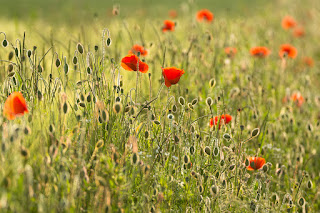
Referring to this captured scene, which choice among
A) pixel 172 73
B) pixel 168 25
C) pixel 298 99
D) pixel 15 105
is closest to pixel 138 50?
pixel 172 73

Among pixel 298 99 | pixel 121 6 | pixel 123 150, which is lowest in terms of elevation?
pixel 123 150

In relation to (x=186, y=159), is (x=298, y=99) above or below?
above

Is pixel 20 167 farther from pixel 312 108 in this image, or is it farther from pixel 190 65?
pixel 312 108

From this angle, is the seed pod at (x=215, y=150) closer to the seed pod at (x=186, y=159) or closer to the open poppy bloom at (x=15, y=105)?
the seed pod at (x=186, y=159)

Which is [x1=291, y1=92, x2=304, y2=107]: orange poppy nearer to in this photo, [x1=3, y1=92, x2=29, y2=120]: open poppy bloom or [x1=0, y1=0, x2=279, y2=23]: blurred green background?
[x1=3, y1=92, x2=29, y2=120]: open poppy bloom

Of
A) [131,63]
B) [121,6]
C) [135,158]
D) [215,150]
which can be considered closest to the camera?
[135,158]

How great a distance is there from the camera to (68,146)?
4.83 feet

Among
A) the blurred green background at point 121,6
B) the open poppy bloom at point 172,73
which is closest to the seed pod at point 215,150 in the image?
the open poppy bloom at point 172,73

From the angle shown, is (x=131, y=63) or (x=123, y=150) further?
(x=131, y=63)

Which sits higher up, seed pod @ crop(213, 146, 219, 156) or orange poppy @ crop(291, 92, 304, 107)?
orange poppy @ crop(291, 92, 304, 107)

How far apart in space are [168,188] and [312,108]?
1982 millimetres

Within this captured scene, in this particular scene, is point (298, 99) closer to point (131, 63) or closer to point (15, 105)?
point (131, 63)

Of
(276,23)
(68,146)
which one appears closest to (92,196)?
(68,146)

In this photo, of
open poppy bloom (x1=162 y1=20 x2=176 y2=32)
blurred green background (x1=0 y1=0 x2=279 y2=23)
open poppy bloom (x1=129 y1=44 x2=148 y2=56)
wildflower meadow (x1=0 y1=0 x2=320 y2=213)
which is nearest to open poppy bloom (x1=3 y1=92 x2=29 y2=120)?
wildflower meadow (x1=0 y1=0 x2=320 y2=213)
